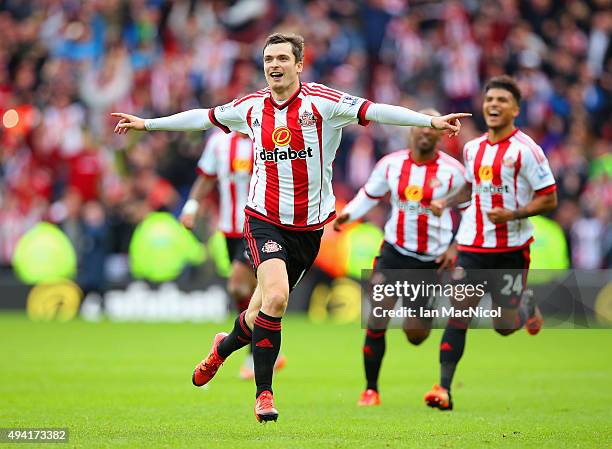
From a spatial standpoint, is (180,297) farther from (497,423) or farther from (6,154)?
(497,423)

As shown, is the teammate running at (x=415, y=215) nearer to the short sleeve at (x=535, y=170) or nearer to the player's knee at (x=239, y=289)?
the short sleeve at (x=535, y=170)

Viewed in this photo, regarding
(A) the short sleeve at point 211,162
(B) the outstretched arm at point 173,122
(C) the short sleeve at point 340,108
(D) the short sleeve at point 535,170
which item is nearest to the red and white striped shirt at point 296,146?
(C) the short sleeve at point 340,108

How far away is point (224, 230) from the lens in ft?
40.9

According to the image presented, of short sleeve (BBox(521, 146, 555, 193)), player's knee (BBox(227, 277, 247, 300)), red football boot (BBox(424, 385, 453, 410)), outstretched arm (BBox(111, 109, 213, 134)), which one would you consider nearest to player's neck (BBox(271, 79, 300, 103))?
outstretched arm (BBox(111, 109, 213, 134))

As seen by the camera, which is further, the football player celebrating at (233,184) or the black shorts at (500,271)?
the football player celebrating at (233,184)

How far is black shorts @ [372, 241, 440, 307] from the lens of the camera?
10602mm

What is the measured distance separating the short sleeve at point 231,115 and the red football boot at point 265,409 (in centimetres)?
199

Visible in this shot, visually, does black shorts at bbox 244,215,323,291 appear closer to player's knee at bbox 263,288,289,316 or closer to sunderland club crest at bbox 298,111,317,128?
player's knee at bbox 263,288,289,316

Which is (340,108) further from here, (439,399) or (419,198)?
(439,399)

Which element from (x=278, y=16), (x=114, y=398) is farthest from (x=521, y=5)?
(x=114, y=398)

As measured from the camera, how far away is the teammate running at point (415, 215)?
10.6 meters

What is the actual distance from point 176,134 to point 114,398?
37.5ft

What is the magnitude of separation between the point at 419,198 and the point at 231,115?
2.49 meters

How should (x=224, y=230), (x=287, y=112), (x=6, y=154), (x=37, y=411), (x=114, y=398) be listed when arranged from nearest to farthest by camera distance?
1. (x=287, y=112)
2. (x=37, y=411)
3. (x=114, y=398)
4. (x=224, y=230)
5. (x=6, y=154)
